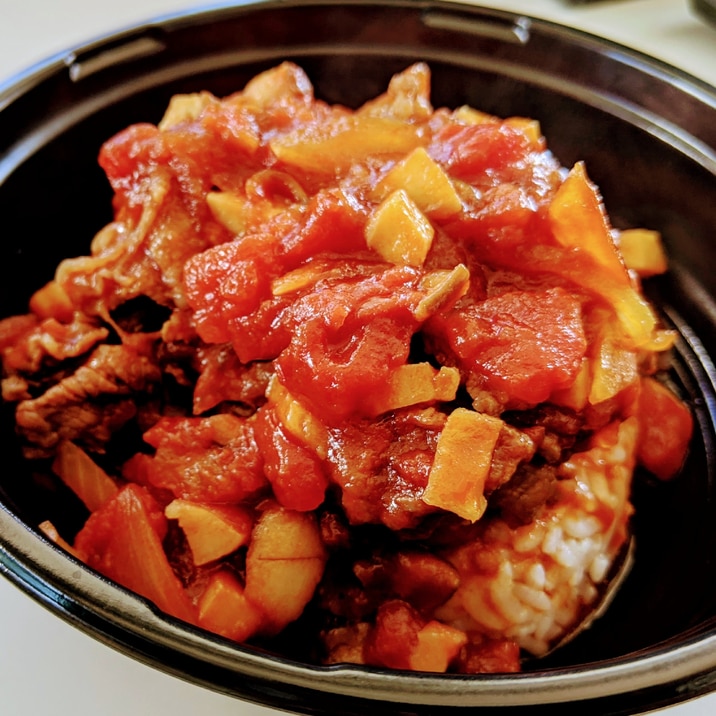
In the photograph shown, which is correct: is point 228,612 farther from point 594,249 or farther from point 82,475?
point 594,249

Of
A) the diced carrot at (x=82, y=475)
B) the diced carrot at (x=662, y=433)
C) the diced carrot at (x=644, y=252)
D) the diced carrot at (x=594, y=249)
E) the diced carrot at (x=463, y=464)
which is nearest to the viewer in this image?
the diced carrot at (x=463, y=464)

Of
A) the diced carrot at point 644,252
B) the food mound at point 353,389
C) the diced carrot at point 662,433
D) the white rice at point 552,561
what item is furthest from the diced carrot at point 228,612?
the diced carrot at point 644,252

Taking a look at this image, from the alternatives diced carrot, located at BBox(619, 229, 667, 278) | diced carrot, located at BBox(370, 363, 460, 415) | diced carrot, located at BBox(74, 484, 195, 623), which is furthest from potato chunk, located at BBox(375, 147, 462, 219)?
diced carrot, located at BBox(74, 484, 195, 623)

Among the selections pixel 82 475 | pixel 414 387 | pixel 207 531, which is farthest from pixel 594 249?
pixel 82 475

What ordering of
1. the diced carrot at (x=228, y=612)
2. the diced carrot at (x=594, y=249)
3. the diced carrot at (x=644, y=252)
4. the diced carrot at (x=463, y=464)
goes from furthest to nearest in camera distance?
the diced carrot at (x=644, y=252) < the diced carrot at (x=594, y=249) < the diced carrot at (x=228, y=612) < the diced carrot at (x=463, y=464)

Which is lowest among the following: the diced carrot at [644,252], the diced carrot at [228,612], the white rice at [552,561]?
the white rice at [552,561]

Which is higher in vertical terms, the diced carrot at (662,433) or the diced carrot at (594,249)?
the diced carrot at (594,249)

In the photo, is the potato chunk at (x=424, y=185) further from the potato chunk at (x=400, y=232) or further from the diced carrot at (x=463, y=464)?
the diced carrot at (x=463, y=464)

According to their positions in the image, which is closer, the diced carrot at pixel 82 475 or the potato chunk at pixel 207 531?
the potato chunk at pixel 207 531
